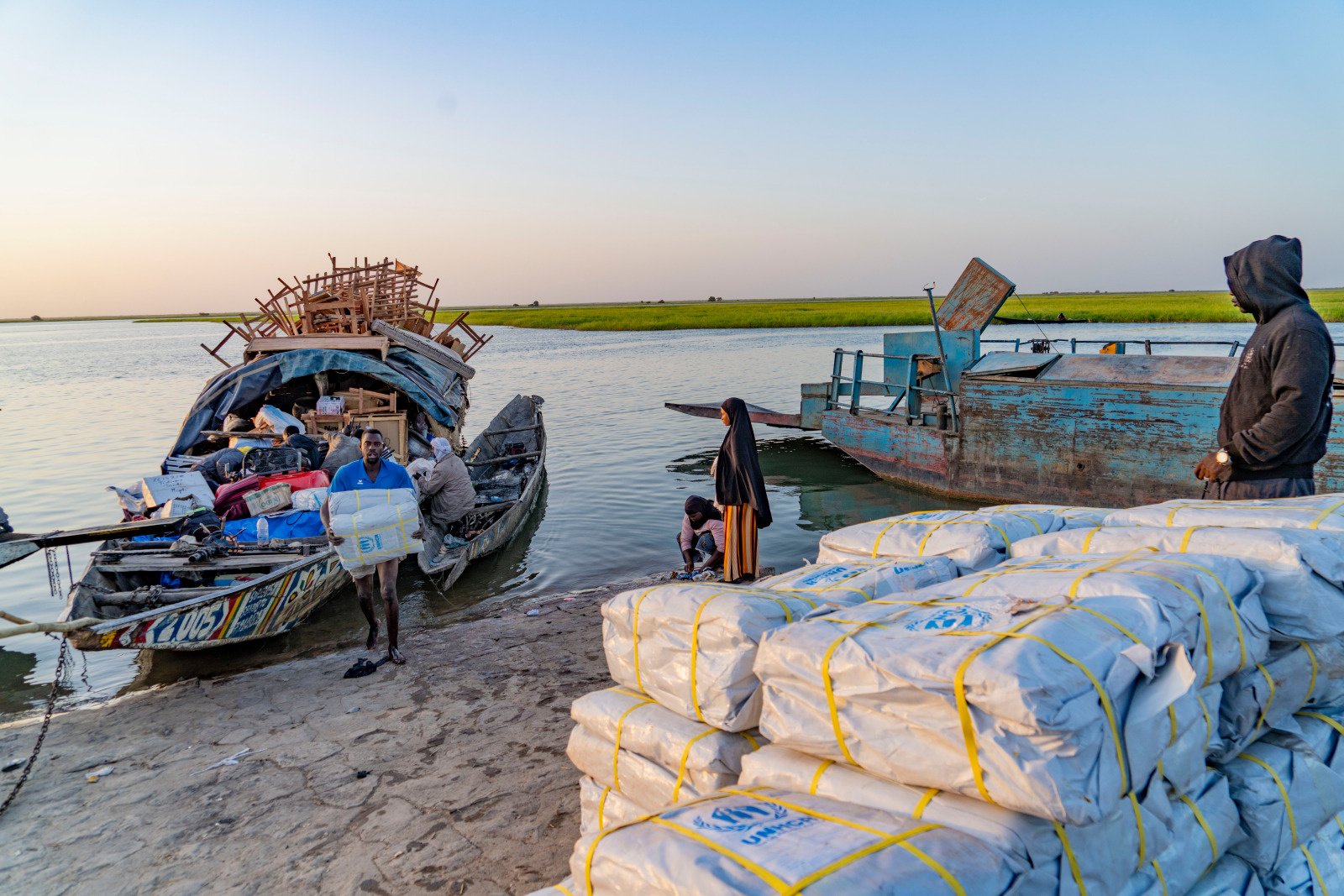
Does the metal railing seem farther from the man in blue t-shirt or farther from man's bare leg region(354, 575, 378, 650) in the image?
man's bare leg region(354, 575, 378, 650)

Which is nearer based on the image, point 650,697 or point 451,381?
point 650,697

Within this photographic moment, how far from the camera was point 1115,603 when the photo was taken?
Answer: 2.26 m

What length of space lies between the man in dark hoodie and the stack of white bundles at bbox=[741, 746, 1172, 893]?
2.30 m

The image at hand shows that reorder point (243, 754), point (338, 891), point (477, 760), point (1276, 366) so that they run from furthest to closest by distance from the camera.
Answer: point (243, 754) < point (477, 760) < point (1276, 366) < point (338, 891)

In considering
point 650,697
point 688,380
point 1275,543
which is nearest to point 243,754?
point 650,697

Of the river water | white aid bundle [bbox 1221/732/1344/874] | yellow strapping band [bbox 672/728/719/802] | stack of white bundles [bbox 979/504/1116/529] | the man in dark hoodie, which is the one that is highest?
the man in dark hoodie

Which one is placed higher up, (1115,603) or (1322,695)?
(1115,603)

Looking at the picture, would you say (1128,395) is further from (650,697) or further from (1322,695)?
(650,697)

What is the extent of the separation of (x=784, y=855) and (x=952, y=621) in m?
0.81

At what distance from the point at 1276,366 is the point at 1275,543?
1.35 metres

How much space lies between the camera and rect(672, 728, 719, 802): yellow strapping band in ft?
8.77

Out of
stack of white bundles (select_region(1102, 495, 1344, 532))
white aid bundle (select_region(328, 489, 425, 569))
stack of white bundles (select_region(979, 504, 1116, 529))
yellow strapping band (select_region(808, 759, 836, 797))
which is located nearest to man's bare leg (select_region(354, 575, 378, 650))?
white aid bundle (select_region(328, 489, 425, 569))

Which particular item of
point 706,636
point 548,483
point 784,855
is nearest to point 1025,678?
point 784,855

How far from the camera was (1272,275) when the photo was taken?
145 inches
